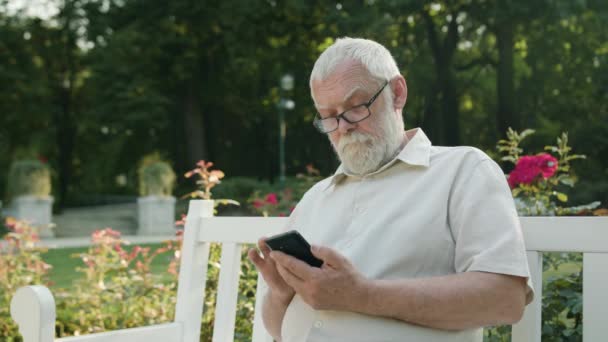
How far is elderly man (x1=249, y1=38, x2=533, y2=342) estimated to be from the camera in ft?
5.42

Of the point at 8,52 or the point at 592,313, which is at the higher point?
the point at 8,52

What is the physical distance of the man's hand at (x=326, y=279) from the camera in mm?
1647

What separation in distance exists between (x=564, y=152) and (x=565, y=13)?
15.1 m

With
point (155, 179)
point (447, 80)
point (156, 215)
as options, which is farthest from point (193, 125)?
point (447, 80)

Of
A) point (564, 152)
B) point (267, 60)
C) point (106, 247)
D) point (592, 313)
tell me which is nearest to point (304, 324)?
point (592, 313)

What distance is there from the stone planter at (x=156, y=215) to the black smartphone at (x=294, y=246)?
13.2 meters

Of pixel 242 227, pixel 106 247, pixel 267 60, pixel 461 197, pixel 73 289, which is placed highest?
pixel 267 60

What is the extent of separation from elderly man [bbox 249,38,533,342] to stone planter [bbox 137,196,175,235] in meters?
13.0

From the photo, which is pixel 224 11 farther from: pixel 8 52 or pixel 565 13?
pixel 565 13

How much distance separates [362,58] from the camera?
197 centimetres

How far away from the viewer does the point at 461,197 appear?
1.77m

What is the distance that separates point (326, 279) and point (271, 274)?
0.24m

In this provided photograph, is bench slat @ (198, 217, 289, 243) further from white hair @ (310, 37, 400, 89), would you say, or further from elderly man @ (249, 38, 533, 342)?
white hair @ (310, 37, 400, 89)

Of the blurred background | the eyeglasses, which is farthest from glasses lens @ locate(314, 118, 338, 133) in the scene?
the blurred background
